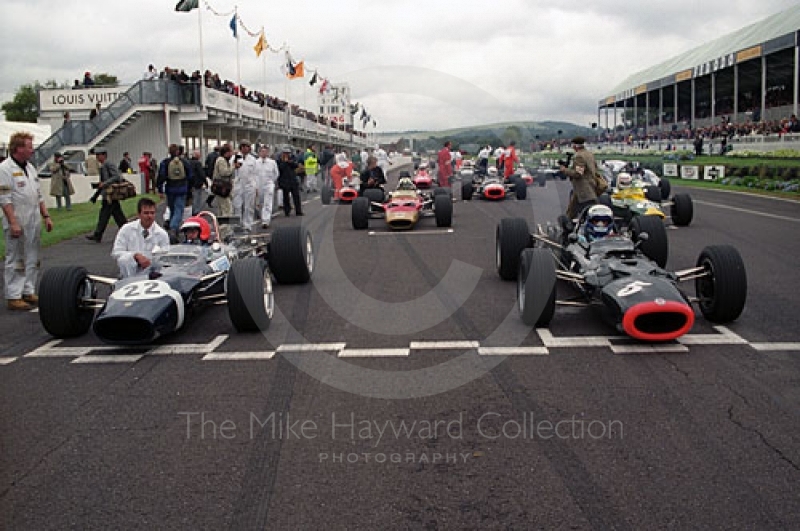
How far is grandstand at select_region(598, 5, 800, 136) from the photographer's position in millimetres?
42062

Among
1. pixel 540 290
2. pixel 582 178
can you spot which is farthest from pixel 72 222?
pixel 540 290

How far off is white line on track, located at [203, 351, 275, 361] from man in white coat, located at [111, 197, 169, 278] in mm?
2033

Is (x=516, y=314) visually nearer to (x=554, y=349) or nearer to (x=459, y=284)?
(x=554, y=349)

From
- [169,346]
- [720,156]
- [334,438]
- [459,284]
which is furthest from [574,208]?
[720,156]

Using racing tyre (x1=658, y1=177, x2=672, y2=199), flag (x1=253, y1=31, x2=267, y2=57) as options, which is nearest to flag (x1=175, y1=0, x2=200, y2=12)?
flag (x1=253, y1=31, x2=267, y2=57)

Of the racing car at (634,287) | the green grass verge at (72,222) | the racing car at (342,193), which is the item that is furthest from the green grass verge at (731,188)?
the green grass verge at (72,222)

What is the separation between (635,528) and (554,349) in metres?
3.32

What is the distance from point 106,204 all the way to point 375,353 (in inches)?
424

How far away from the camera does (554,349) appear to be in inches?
278

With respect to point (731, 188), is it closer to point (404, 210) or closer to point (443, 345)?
point (404, 210)

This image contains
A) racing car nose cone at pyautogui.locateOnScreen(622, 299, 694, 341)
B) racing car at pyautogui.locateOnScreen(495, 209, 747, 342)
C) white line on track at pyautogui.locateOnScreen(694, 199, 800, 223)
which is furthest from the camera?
white line on track at pyautogui.locateOnScreen(694, 199, 800, 223)

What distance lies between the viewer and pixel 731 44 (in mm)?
50250

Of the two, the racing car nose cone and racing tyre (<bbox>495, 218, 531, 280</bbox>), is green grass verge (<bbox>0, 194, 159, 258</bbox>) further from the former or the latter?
the racing car nose cone

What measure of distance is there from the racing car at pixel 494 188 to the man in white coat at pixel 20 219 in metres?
17.2
